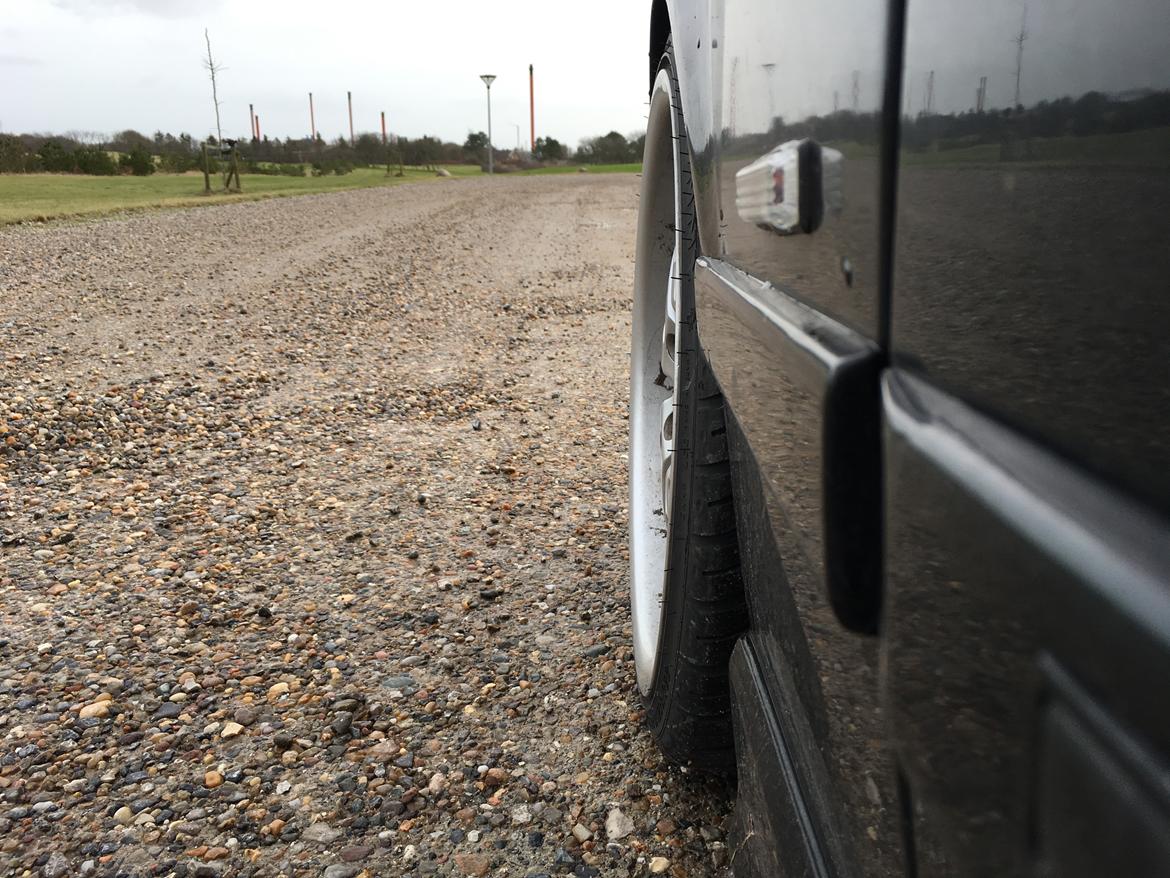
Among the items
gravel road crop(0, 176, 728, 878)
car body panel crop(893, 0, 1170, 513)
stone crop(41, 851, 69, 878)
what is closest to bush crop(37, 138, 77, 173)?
gravel road crop(0, 176, 728, 878)

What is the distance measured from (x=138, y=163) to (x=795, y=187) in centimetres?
3127

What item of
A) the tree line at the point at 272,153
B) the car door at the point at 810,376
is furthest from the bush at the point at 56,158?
the car door at the point at 810,376

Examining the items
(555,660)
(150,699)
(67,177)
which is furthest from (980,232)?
(67,177)

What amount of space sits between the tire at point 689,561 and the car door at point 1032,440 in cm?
86

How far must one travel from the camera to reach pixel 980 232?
21.1 inches

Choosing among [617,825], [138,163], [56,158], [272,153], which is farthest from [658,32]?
[272,153]

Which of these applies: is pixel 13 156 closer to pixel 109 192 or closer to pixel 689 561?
pixel 109 192

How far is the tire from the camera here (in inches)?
58.1

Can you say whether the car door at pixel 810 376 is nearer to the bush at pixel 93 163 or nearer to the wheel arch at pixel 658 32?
the wheel arch at pixel 658 32

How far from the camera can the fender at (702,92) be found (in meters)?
1.16

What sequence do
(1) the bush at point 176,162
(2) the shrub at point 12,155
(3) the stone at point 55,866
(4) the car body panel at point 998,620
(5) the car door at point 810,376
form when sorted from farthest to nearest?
(1) the bush at point 176,162 < (2) the shrub at point 12,155 < (3) the stone at point 55,866 < (5) the car door at point 810,376 < (4) the car body panel at point 998,620

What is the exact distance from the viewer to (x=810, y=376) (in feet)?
2.26

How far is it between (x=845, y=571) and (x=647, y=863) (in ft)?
4.02

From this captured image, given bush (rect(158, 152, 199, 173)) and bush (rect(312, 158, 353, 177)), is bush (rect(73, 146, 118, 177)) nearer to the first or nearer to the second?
bush (rect(158, 152, 199, 173))
